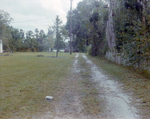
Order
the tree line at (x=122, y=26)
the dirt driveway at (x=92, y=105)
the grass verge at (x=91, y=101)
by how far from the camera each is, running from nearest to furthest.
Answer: the dirt driveway at (x=92, y=105), the grass verge at (x=91, y=101), the tree line at (x=122, y=26)

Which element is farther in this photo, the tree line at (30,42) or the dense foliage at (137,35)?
the tree line at (30,42)

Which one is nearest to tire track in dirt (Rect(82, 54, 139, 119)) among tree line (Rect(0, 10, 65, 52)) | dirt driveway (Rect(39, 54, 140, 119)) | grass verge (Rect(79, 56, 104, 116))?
dirt driveway (Rect(39, 54, 140, 119))

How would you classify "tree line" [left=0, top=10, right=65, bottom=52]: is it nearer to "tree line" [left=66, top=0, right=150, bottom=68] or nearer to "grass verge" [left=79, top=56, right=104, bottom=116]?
"tree line" [left=66, top=0, right=150, bottom=68]

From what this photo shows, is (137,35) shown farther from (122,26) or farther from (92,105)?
(92,105)

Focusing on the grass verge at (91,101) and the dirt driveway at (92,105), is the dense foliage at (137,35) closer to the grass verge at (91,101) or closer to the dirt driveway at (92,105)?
the dirt driveway at (92,105)

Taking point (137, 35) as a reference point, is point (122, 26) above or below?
above

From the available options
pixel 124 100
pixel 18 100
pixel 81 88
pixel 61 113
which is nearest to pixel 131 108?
pixel 124 100

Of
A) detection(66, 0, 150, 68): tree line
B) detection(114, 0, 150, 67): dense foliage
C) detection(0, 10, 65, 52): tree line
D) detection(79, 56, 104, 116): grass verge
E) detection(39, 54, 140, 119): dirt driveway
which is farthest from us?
detection(0, 10, 65, 52): tree line

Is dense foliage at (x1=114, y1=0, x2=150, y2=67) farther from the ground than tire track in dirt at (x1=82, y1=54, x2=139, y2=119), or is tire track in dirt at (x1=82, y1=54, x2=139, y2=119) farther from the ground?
dense foliage at (x1=114, y1=0, x2=150, y2=67)

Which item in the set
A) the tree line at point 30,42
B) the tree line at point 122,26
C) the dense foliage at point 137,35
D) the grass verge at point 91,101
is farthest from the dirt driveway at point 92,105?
the tree line at point 30,42

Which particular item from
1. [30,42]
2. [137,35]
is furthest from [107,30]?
[30,42]

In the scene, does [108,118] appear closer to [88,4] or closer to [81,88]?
[81,88]

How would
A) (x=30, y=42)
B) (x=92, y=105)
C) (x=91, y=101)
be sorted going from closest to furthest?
(x=92, y=105)
(x=91, y=101)
(x=30, y=42)

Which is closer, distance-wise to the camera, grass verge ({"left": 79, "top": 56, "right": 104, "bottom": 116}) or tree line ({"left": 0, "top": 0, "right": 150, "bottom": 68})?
grass verge ({"left": 79, "top": 56, "right": 104, "bottom": 116})
